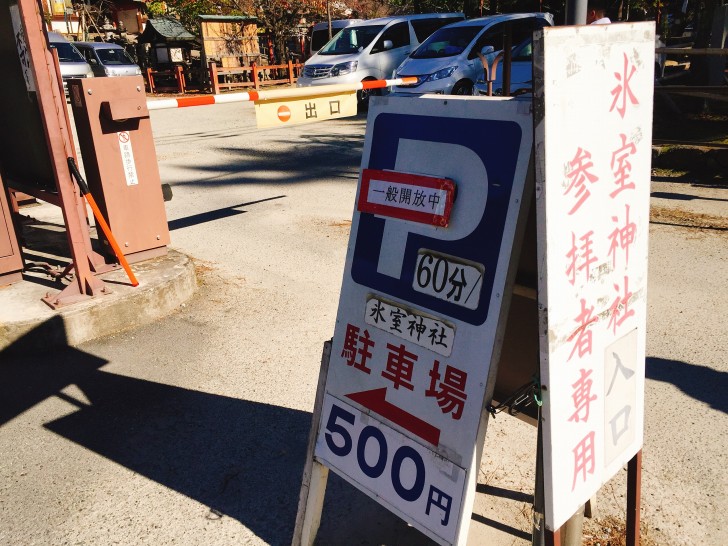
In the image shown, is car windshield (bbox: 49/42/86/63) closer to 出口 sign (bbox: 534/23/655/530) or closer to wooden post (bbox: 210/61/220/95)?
wooden post (bbox: 210/61/220/95)

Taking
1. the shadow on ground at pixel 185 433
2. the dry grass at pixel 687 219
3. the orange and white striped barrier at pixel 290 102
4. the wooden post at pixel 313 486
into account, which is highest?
the orange and white striped barrier at pixel 290 102

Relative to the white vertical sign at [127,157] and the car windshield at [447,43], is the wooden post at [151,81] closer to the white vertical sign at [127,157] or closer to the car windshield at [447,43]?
the car windshield at [447,43]

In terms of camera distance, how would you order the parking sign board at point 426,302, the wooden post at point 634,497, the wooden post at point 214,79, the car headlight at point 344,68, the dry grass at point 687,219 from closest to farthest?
the parking sign board at point 426,302 → the wooden post at point 634,497 → the dry grass at point 687,219 → the car headlight at point 344,68 → the wooden post at point 214,79

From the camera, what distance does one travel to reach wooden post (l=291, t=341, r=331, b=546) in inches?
93.4

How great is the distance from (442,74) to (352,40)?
4373 millimetres

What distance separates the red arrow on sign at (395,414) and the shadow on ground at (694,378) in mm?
2226

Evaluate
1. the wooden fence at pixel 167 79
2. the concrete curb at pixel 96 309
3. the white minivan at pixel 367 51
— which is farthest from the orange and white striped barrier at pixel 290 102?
the wooden fence at pixel 167 79

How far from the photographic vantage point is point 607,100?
1752mm

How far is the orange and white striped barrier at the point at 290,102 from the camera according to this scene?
4.80 m

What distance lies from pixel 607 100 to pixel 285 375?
276 cm

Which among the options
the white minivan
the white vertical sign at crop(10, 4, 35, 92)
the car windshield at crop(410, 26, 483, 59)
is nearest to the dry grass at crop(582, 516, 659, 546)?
the white vertical sign at crop(10, 4, 35, 92)

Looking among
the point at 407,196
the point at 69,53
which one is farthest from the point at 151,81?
the point at 407,196

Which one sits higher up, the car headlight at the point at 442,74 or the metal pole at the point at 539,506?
the car headlight at the point at 442,74

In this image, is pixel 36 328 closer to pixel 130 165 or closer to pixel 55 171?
pixel 55 171
